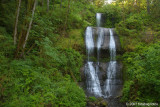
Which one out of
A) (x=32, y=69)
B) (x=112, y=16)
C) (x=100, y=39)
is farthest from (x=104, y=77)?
(x=112, y=16)

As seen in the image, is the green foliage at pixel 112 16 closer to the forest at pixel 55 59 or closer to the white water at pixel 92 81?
the forest at pixel 55 59

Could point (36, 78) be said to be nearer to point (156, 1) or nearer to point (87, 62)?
point (87, 62)

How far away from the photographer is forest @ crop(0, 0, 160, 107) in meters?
5.52

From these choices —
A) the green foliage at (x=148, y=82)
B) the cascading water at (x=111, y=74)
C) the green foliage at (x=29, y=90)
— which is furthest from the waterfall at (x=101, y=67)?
the green foliage at (x=29, y=90)

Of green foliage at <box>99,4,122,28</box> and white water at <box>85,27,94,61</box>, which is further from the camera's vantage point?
green foliage at <box>99,4,122,28</box>

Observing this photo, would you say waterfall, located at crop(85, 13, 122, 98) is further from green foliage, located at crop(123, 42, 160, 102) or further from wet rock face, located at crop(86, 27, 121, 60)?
green foliage, located at crop(123, 42, 160, 102)

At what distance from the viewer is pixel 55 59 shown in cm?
811

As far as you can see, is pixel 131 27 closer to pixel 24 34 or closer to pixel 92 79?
pixel 92 79

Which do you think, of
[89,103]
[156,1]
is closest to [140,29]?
[156,1]

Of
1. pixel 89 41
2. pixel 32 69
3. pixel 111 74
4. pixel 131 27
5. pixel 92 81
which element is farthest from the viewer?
pixel 131 27

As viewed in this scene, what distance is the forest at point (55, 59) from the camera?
5.52 metres

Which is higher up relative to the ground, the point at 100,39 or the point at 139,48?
the point at 100,39

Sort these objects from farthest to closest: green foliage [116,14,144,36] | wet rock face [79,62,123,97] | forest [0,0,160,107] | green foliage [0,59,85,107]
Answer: green foliage [116,14,144,36], wet rock face [79,62,123,97], forest [0,0,160,107], green foliage [0,59,85,107]

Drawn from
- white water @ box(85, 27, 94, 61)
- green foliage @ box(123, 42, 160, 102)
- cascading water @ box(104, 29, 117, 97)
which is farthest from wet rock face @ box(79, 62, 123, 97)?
green foliage @ box(123, 42, 160, 102)
